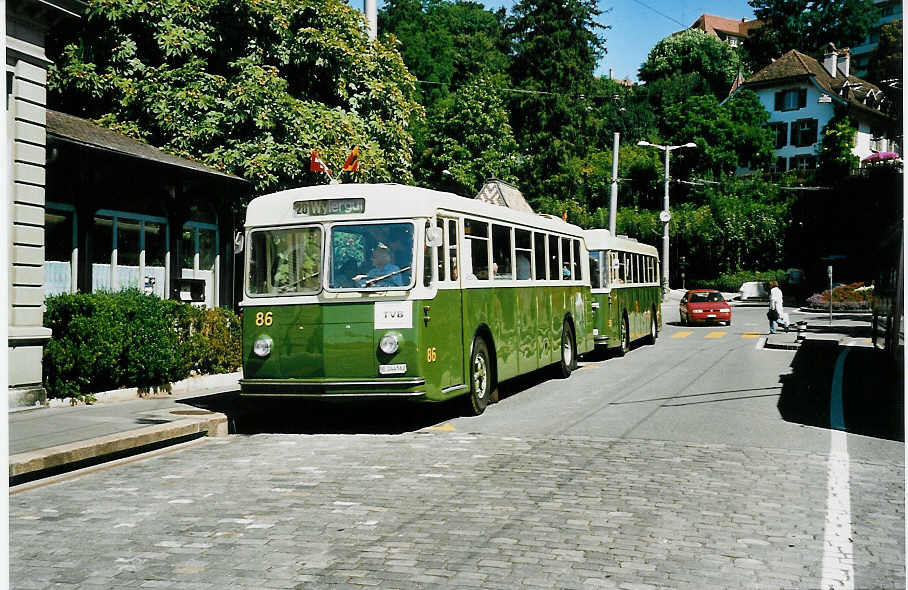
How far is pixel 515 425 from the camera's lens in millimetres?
11555

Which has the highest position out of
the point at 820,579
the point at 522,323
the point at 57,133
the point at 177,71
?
the point at 177,71

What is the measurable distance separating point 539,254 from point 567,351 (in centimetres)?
260

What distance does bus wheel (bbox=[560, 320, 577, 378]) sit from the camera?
1734 centimetres

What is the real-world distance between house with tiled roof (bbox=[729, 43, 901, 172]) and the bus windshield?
218ft

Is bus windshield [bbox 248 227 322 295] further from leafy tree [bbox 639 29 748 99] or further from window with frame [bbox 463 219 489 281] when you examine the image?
leafy tree [bbox 639 29 748 99]

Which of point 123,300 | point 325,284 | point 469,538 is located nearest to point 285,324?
point 325,284

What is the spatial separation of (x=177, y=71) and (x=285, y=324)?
43.1 feet

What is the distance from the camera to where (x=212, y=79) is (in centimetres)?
2247

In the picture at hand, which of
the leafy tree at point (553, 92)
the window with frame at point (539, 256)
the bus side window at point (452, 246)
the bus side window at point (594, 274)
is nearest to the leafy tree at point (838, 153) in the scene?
the leafy tree at point (553, 92)

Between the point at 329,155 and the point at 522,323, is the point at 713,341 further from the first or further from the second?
the point at 522,323

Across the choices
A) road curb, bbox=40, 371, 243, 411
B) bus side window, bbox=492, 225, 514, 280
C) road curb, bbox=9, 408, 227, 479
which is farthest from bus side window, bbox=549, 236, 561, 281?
road curb, bbox=9, 408, 227, 479

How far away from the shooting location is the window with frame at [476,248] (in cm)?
1234

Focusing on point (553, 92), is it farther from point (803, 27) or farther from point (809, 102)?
point (803, 27)

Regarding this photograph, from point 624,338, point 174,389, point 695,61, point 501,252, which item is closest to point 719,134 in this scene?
point 695,61
